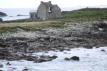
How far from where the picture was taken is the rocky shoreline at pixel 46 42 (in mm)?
37469

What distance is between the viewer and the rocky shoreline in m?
37.5

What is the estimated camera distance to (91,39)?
1960 inches

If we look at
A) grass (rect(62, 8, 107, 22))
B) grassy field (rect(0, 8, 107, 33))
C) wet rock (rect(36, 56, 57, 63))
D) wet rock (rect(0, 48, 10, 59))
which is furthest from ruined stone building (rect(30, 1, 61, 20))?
wet rock (rect(36, 56, 57, 63))

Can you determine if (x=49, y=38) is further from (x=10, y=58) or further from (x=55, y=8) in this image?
(x=55, y=8)

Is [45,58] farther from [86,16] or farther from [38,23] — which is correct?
[86,16]

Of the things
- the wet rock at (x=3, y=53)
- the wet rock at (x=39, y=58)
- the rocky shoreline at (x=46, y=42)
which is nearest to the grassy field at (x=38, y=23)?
the rocky shoreline at (x=46, y=42)

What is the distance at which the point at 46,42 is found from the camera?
45.4 m

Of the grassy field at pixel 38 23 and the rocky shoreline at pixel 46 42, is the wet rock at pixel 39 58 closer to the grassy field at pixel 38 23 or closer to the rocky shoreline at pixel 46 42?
the rocky shoreline at pixel 46 42

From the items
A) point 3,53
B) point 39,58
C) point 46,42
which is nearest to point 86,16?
point 46,42

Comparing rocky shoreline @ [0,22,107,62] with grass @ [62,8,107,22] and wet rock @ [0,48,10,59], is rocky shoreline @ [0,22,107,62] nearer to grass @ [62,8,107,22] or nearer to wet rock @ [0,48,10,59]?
wet rock @ [0,48,10,59]

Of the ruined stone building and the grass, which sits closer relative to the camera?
the grass

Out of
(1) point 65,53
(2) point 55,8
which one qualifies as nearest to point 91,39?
(1) point 65,53

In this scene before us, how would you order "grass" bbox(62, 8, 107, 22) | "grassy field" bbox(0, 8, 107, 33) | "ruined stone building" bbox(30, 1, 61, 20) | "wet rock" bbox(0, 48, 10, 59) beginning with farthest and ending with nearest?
"ruined stone building" bbox(30, 1, 61, 20) → "grass" bbox(62, 8, 107, 22) → "grassy field" bbox(0, 8, 107, 33) → "wet rock" bbox(0, 48, 10, 59)

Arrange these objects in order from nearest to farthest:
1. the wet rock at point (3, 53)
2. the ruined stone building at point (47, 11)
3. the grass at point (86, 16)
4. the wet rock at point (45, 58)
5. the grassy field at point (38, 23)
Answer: the wet rock at point (45, 58) → the wet rock at point (3, 53) → the grassy field at point (38, 23) → the grass at point (86, 16) → the ruined stone building at point (47, 11)
